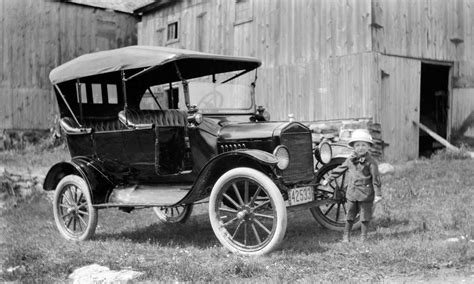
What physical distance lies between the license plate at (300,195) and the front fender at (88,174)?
2505 millimetres

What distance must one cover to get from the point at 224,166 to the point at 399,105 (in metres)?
6.81

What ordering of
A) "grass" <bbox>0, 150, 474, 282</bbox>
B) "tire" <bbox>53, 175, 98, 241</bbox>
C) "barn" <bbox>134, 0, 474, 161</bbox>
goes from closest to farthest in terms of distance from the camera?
1. "grass" <bbox>0, 150, 474, 282</bbox>
2. "tire" <bbox>53, 175, 98, 241</bbox>
3. "barn" <bbox>134, 0, 474, 161</bbox>

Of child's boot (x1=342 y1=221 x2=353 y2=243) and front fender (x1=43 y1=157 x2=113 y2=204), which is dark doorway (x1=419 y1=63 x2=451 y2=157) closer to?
child's boot (x1=342 y1=221 x2=353 y2=243)

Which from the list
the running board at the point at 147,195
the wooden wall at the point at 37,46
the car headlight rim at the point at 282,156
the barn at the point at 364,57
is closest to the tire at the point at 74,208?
the running board at the point at 147,195

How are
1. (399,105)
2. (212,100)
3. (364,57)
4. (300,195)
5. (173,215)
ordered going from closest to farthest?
(300,195) < (212,100) < (173,215) < (364,57) < (399,105)

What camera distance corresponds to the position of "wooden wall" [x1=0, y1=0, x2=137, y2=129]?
16984mm

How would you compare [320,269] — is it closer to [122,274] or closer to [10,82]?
[122,274]

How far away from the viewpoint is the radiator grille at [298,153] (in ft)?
19.9

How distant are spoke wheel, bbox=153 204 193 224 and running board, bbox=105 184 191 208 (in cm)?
87

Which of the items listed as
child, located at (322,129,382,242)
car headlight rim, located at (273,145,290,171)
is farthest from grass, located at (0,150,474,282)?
car headlight rim, located at (273,145,290,171)

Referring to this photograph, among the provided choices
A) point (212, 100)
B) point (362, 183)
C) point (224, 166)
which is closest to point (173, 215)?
point (212, 100)

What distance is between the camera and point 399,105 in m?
11.8

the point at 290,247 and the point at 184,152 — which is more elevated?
the point at 184,152

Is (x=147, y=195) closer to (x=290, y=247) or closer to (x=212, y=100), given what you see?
(x=212, y=100)
